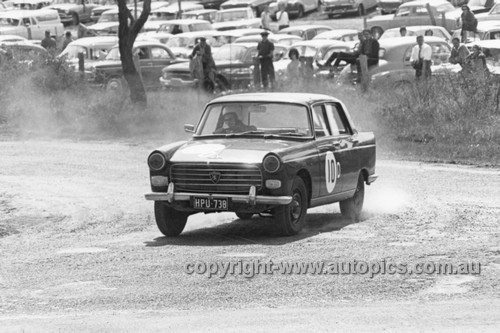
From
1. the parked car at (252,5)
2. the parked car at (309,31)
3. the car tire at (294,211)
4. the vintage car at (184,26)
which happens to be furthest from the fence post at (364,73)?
the parked car at (252,5)

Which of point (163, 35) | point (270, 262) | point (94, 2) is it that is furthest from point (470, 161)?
point (94, 2)

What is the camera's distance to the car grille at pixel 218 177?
11.0 m

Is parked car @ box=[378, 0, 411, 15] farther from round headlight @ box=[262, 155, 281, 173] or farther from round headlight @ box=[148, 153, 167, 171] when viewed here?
round headlight @ box=[262, 155, 281, 173]

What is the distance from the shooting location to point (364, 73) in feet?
77.9

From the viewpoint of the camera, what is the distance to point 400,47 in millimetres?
26500

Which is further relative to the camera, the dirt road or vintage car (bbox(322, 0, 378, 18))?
vintage car (bbox(322, 0, 378, 18))

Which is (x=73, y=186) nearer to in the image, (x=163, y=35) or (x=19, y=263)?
(x=19, y=263)

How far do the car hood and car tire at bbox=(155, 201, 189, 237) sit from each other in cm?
53

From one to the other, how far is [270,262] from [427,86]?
12.8m

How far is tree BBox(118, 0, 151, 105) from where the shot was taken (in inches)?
990

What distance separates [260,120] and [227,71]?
16.7 meters

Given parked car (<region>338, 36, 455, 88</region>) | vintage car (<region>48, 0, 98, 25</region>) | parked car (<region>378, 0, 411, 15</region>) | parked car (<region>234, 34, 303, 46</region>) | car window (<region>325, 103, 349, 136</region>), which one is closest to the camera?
car window (<region>325, 103, 349, 136</region>)

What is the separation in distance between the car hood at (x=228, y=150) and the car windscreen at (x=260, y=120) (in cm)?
24

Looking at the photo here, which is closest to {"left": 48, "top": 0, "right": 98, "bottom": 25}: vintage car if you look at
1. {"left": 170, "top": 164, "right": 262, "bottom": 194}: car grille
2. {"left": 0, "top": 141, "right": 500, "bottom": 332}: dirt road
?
{"left": 0, "top": 141, "right": 500, "bottom": 332}: dirt road
